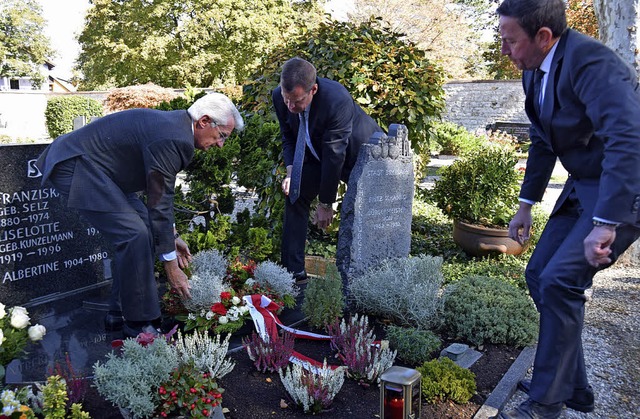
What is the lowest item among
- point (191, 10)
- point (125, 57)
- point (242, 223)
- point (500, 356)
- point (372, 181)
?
point (500, 356)

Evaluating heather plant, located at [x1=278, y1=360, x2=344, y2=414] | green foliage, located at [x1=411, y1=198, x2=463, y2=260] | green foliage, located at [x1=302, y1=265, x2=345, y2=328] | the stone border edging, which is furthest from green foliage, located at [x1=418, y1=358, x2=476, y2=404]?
green foliage, located at [x1=411, y1=198, x2=463, y2=260]

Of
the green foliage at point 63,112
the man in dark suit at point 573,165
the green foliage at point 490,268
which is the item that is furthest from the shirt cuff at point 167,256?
the green foliage at point 63,112

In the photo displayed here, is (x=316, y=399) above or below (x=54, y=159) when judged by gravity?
below

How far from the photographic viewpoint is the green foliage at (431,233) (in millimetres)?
7130

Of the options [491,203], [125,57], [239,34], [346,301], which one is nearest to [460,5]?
[239,34]

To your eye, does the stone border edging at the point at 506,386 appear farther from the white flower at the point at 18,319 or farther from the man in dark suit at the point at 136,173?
the white flower at the point at 18,319

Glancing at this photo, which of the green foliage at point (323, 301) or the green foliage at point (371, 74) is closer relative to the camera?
the green foliage at point (323, 301)

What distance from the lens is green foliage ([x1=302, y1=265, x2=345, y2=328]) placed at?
4.18 meters

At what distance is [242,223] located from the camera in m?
5.68

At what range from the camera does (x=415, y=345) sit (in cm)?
366

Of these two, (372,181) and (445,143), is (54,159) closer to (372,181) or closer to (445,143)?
(372,181)

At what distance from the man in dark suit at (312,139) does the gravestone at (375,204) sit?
7.9 inches

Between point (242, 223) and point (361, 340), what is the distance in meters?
2.41

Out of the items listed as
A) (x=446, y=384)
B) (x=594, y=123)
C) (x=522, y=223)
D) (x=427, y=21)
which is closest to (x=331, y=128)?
(x=522, y=223)
